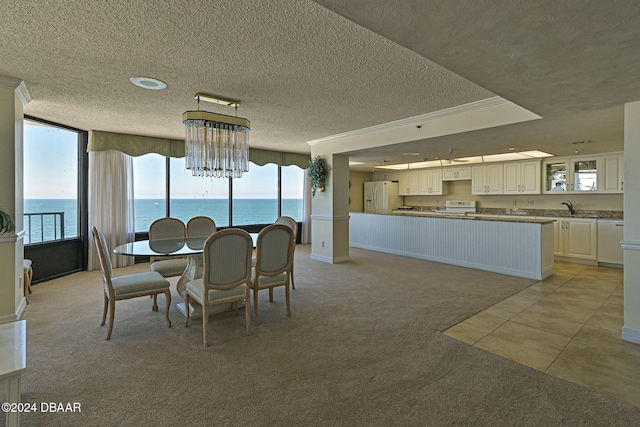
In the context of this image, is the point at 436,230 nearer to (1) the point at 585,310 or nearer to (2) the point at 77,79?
(1) the point at 585,310

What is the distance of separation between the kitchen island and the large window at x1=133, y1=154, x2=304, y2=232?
88.5 inches

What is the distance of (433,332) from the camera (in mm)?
2945

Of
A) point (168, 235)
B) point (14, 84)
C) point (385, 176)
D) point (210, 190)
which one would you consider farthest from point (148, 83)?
point (385, 176)

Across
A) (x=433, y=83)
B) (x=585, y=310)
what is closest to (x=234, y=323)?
(x=433, y=83)

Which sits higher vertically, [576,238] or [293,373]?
[576,238]

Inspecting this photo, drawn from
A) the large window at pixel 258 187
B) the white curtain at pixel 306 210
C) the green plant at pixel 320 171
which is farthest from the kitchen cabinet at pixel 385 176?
the green plant at pixel 320 171

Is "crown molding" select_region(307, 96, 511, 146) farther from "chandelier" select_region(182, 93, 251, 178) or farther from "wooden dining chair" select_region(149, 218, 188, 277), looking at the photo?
"wooden dining chair" select_region(149, 218, 188, 277)

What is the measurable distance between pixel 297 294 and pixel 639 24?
376cm

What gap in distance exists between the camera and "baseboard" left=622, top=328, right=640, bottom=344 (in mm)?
2769

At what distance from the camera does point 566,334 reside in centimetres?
290

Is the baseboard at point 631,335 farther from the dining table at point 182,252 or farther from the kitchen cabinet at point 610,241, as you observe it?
the kitchen cabinet at point 610,241

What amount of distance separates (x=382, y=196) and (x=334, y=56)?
7.21 metres

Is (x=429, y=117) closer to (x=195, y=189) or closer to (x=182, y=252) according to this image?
(x=182, y=252)

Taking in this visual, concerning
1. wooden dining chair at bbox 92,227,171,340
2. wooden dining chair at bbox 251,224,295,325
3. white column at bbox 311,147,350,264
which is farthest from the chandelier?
white column at bbox 311,147,350,264
